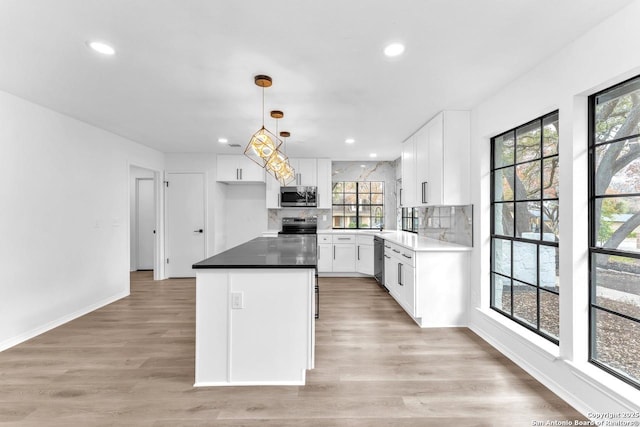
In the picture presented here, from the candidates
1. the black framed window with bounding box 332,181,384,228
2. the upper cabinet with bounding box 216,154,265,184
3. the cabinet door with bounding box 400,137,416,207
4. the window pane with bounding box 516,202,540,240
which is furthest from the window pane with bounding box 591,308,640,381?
the upper cabinet with bounding box 216,154,265,184

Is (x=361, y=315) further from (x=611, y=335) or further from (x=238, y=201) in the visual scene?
(x=238, y=201)

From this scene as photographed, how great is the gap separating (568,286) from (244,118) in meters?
3.42

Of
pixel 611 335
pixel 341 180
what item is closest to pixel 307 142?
pixel 341 180

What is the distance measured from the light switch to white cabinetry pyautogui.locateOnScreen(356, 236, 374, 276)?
365 centimetres

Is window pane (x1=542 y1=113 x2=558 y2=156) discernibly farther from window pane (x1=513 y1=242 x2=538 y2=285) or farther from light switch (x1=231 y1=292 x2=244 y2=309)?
light switch (x1=231 y1=292 x2=244 y2=309)

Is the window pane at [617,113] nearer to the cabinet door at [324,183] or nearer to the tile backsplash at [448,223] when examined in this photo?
the tile backsplash at [448,223]

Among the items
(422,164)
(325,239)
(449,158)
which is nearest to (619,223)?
(449,158)

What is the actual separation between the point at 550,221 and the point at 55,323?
498 centimetres

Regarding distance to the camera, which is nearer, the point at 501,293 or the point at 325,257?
the point at 501,293

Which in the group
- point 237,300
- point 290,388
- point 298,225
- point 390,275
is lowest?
point 290,388

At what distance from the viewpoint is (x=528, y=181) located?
2604 mm

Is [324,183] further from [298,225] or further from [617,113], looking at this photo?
[617,113]

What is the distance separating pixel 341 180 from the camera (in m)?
6.33

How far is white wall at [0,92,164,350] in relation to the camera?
2.90m
